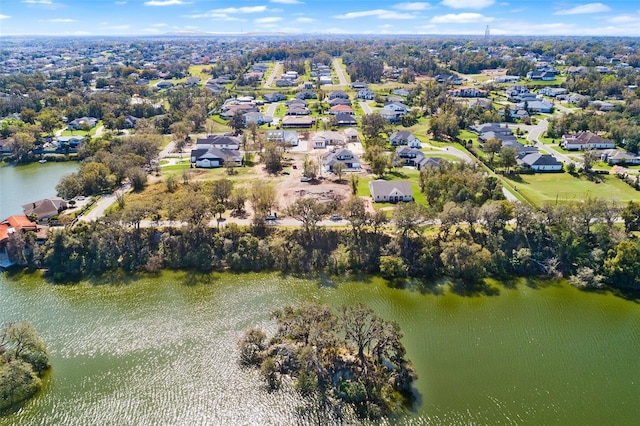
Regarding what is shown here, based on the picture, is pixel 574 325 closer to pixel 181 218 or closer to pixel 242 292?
pixel 242 292

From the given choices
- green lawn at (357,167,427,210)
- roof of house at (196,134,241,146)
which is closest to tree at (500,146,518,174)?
green lawn at (357,167,427,210)

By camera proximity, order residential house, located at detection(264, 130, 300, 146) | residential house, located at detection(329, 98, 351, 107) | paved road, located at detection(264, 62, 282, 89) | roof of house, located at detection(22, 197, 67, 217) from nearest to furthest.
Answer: roof of house, located at detection(22, 197, 67, 217) → residential house, located at detection(264, 130, 300, 146) → residential house, located at detection(329, 98, 351, 107) → paved road, located at detection(264, 62, 282, 89)

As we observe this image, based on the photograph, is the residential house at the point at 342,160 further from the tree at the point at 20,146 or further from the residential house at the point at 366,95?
the residential house at the point at 366,95

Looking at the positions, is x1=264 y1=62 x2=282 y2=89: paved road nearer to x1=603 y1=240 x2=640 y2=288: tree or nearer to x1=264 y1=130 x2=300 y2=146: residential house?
x1=264 y1=130 x2=300 y2=146: residential house

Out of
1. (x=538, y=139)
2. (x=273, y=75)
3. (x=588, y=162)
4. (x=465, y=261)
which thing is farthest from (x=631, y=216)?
(x=273, y=75)

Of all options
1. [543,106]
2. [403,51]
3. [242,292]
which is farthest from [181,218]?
[403,51]

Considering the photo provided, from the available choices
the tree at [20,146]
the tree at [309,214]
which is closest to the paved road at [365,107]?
the tree at [309,214]
